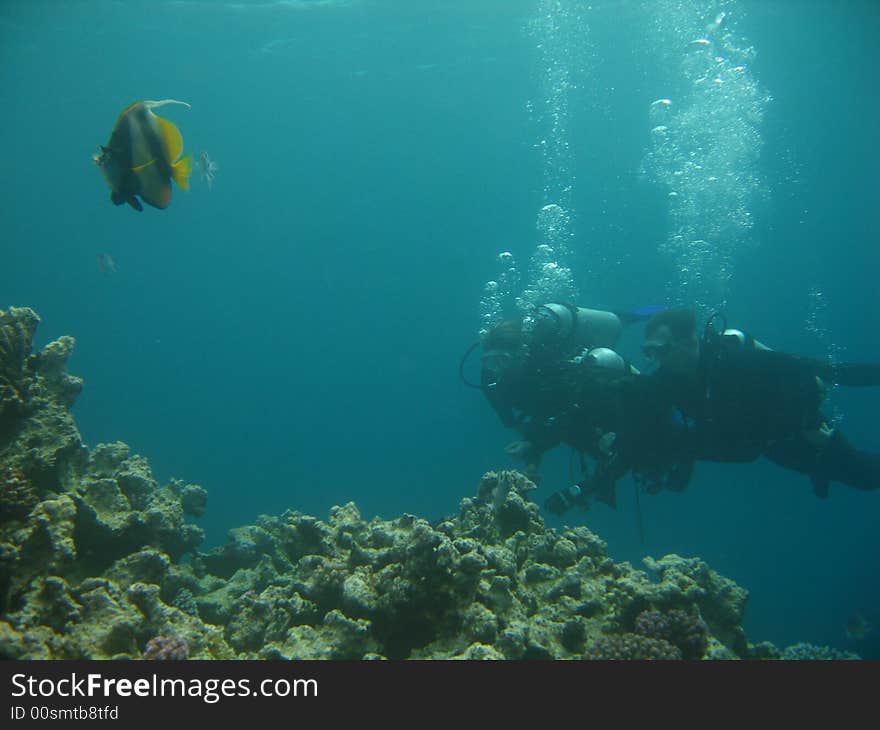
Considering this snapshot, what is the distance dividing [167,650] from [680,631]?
335 centimetres

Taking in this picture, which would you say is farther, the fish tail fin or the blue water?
the blue water

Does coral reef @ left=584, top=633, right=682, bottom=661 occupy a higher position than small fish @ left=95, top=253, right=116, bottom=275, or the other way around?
small fish @ left=95, top=253, right=116, bottom=275

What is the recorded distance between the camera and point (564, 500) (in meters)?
6.00

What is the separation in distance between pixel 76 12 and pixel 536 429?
33921 mm

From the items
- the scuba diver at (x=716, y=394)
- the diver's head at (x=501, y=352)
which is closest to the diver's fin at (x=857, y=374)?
the scuba diver at (x=716, y=394)

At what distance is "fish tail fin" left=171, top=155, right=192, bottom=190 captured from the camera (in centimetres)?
290

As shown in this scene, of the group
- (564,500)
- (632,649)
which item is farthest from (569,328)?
(632,649)

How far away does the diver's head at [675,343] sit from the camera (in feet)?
22.5

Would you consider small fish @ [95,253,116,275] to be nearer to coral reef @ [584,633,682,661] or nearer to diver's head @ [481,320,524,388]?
diver's head @ [481,320,524,388]

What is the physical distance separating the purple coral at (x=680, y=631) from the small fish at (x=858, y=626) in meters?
16.1

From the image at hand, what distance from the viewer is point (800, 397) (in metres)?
7.04

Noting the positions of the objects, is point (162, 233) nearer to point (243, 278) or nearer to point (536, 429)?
point (243, 278)

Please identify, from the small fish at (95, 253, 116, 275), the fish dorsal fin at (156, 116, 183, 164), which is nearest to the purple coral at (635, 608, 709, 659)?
the fish dorsal fin at (156, 116, 183, 164)

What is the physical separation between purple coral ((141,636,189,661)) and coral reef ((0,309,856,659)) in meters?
0.01
